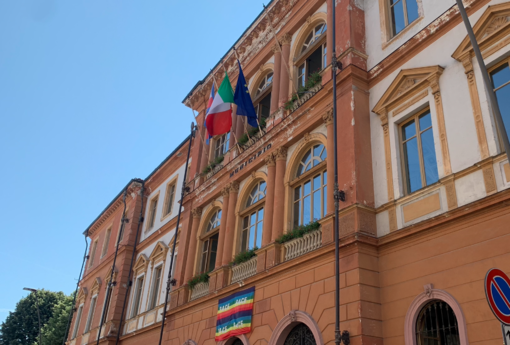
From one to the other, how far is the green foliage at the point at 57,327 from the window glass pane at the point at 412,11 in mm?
29780

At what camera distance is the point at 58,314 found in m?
38.7

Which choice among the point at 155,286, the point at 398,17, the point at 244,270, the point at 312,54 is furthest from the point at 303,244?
A: the point at 155,286

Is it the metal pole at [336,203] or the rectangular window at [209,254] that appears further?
the rectangular window at [209,254]

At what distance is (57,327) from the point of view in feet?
116

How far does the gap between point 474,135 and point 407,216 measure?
2014mm

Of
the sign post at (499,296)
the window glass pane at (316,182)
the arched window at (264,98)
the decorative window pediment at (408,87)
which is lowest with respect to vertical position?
the sign post at (499,296)

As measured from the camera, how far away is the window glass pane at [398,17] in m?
12.1

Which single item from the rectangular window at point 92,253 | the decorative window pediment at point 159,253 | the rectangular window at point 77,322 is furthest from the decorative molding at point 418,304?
the rectangular window at point 92,253

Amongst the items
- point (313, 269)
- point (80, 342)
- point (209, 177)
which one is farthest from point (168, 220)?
point (313, 269)

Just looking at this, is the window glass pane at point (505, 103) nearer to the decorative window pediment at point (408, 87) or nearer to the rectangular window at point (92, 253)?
the decorative window pediment at point (408, 87)

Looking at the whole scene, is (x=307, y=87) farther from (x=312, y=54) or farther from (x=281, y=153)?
(x=281, y=153)

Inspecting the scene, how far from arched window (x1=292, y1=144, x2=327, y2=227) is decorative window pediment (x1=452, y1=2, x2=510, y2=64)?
14.1 ft

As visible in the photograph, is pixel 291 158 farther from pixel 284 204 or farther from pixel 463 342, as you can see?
pixel 463 342

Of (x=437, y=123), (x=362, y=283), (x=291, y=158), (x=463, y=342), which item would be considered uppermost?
(x=291, y=158)
